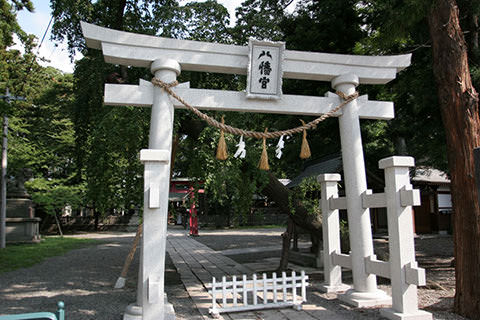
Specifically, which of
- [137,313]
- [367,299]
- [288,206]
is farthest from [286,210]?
[137,313]

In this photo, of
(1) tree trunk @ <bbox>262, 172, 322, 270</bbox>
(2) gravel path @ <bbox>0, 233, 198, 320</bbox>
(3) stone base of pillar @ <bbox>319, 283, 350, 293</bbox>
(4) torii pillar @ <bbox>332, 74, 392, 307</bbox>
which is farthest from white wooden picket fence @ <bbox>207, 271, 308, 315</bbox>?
(1) tree trunk @ <bbox>262, 172, 322, 270</bbox>

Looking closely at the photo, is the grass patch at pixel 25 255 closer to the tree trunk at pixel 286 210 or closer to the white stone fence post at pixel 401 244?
the tree trunk at pixel 286 210

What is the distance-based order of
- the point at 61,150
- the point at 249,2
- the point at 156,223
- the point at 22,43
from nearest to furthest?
the point at 156,223 < the point at 249,2 < the point at 22,43 < the point at 61,150

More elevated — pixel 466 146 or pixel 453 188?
pixel 466 146

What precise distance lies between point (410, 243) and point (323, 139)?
5.97 m

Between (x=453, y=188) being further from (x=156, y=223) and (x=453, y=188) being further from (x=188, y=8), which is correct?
(x=188, y=8)

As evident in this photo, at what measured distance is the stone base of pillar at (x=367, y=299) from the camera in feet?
15.1

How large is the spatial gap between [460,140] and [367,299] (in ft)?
7.81

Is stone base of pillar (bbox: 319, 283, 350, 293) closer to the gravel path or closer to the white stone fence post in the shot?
the white stone fence post

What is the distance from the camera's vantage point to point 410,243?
407 centimetres

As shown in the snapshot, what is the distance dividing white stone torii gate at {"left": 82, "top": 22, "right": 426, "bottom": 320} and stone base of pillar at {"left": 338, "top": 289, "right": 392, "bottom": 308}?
1 centimetres

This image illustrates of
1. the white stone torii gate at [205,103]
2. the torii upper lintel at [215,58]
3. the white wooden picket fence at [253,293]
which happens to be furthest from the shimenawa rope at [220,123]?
the white wooden picket fence at [253,293]

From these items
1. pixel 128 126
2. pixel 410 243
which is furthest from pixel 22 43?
pixel 410 243

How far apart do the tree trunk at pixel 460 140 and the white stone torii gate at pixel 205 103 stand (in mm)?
827
